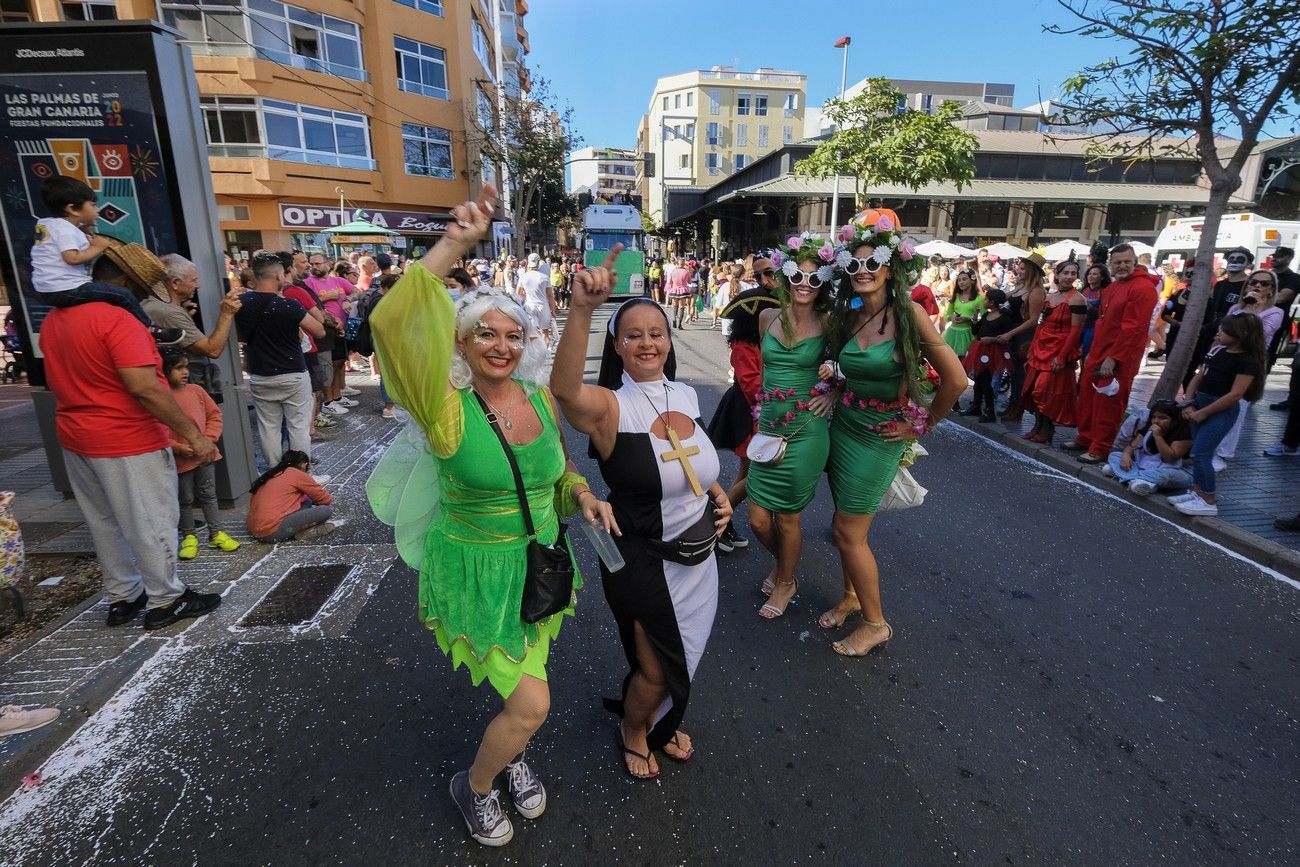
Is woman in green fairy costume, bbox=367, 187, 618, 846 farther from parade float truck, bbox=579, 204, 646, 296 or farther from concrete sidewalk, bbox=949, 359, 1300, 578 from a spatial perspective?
parade float truck, bbox=579, 204, 646, 296

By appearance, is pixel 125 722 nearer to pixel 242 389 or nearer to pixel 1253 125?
pixel 242 389

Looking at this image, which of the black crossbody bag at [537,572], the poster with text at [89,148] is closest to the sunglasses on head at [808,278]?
the black crossbody bag at [537,572]

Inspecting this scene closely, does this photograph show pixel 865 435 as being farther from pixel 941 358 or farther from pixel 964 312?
pixel 964 312

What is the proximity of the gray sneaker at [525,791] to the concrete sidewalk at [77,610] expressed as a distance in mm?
1334

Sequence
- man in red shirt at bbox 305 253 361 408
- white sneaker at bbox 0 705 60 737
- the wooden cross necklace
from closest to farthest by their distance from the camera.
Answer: the wooden cross necklace < white sneaker at bbox 0 705 60 737 < man in red shirt at bbox 305 253 361 408

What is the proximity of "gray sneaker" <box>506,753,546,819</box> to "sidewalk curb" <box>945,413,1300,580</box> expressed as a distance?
4881 mm

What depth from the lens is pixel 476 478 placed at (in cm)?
194

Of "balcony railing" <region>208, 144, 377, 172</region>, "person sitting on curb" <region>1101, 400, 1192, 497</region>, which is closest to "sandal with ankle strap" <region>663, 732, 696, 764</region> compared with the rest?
"person sitting on curb" <region>1101, 400, 1192, 497</region>

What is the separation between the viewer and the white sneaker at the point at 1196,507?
16.3 ft

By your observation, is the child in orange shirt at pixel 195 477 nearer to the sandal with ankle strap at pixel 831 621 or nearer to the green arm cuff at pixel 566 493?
the green arm cuff at pixel 566 493

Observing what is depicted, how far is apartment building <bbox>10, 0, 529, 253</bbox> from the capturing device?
23.0 meters

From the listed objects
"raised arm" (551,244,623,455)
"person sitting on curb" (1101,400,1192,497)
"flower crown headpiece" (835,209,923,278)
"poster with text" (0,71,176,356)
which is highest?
"poster with text" (0,71,176,356)

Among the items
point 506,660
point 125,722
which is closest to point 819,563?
point 506,660

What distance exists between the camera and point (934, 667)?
3213 mm
